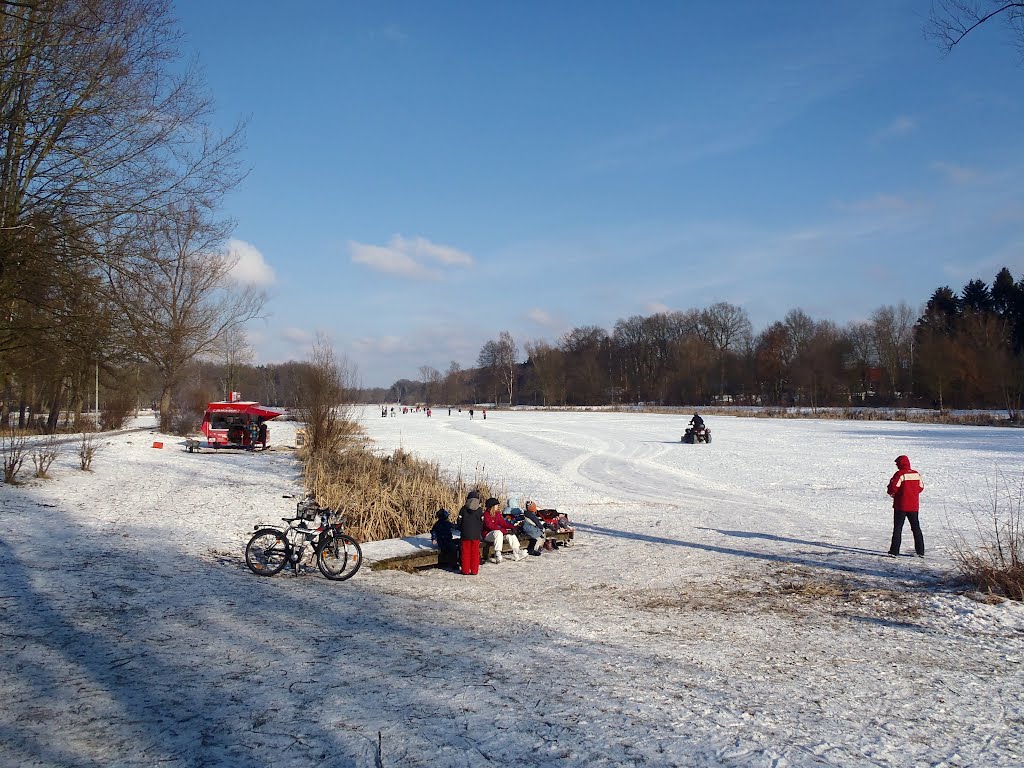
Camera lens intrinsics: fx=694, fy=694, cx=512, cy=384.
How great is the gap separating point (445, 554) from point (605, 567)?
238 centimetres

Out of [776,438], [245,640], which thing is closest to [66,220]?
[245,640]

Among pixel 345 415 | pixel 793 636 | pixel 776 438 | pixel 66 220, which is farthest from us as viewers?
pixel 776 438

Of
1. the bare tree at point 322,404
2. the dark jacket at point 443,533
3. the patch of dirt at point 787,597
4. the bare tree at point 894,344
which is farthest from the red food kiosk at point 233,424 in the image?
the bare tree at point 894,344

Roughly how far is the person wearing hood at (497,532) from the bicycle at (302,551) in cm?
225

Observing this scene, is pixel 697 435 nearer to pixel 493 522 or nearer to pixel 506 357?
pixel 493 522

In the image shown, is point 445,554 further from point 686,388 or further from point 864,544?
point 686,388

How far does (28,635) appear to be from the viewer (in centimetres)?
594

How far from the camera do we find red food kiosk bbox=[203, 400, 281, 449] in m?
24.6

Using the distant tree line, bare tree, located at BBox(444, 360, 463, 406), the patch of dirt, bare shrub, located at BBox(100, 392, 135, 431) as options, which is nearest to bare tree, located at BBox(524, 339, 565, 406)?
the distant tree line

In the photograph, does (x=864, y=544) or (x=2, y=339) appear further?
(x=864, y=544)

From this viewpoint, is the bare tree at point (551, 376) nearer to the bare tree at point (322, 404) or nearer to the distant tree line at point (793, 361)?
the distant tree line at point (793, 361)

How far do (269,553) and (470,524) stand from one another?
2.70 metres

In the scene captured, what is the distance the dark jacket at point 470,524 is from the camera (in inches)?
388

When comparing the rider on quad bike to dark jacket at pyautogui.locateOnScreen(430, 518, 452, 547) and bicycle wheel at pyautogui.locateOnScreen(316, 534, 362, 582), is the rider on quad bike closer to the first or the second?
dark jacket at pyautogui.locateOnScreen(430, 518, 452, 547)
